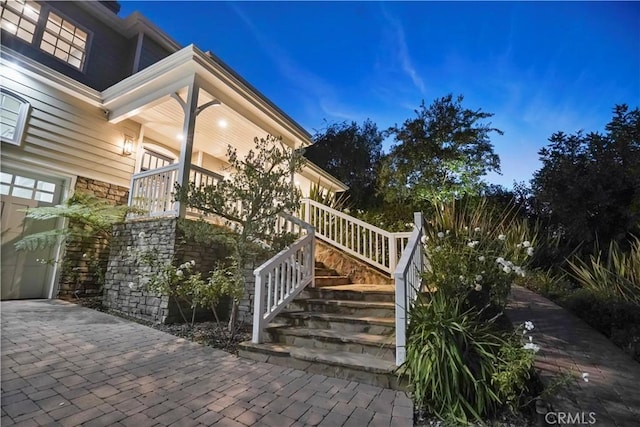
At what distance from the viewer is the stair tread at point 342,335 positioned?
3057 mm

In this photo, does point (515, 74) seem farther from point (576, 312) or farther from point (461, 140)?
point (576, 312)

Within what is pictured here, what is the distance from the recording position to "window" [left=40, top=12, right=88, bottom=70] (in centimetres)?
642

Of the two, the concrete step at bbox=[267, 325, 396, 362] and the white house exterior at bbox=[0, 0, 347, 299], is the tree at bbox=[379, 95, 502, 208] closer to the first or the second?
the white house exterior at bbox=[0, 0, 347, 299]

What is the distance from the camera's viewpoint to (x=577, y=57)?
625 cm

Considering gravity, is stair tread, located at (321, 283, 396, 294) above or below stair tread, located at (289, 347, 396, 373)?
above

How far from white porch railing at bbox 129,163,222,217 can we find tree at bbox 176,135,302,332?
3.87 ft

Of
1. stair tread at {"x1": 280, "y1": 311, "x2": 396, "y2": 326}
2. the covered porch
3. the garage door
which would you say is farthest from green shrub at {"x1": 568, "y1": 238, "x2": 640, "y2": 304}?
the garage door

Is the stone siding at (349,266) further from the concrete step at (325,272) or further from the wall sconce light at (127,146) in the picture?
the wall sconce light at (127,146)

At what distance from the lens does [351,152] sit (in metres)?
18.0

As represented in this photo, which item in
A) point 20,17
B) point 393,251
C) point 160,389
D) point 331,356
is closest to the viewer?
point 160,389

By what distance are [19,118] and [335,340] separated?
698 centimetres

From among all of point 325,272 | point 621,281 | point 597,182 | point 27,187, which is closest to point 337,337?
point 325,272

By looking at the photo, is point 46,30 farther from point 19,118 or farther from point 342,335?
point 342,335

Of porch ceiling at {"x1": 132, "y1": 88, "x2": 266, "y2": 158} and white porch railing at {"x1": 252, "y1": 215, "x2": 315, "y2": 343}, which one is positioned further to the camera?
porch ceiling at {"x1": 132, "y1": 88, "x2": 266, "y2": 158}
